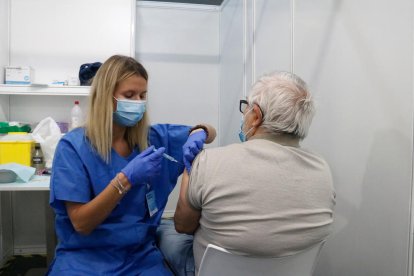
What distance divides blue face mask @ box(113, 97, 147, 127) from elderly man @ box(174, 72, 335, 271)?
422mm

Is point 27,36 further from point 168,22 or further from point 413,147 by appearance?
point 413,147

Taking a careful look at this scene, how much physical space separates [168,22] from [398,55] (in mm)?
2426

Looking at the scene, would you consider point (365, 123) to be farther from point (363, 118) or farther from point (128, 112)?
point (128, 112)

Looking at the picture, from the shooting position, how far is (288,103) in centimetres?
88

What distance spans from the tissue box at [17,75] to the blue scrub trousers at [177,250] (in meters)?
1.58

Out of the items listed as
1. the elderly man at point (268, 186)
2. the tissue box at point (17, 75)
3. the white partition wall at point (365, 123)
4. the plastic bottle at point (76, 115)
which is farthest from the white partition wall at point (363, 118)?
the tissue box at point (17, 75)

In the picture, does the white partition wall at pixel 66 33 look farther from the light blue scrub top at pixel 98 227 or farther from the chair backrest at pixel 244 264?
the chair backrest at pixel 244 264

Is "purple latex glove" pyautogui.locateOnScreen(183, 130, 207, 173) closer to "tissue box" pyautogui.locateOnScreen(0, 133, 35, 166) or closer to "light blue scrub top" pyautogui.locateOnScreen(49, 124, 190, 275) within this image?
"light blue scrub top" pyautogui.locateOnScreen(49, 124, 190, 275)

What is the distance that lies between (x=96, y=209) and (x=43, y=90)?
1510 millimetres

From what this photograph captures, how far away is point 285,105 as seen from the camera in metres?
0.88

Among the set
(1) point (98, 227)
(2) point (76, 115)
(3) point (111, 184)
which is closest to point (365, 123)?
(3) point (111, 184)

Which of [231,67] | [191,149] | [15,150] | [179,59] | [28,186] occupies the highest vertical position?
[179,59]

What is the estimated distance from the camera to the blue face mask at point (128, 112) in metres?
1.21

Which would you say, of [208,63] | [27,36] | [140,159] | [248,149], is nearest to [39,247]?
[27,36]
